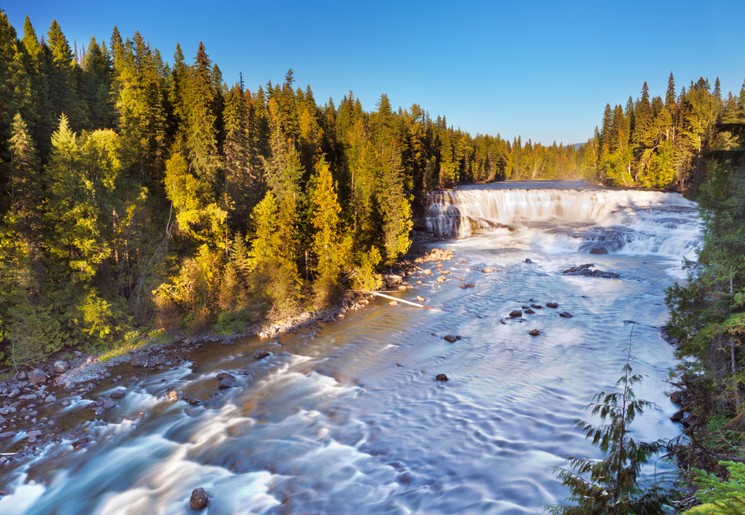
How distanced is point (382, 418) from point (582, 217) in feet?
188

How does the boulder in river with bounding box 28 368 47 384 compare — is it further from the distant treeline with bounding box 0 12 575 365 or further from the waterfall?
the waterfall

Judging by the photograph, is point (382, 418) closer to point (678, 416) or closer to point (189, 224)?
point (678, 416)

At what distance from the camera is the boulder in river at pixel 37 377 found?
60.8 feet

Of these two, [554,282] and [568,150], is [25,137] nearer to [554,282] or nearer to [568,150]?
[554,282]

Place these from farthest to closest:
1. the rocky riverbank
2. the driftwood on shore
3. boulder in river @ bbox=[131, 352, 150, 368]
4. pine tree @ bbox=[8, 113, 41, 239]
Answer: the driftwood on shore < boulder in river @ bbox=[131, 352, 150, 368] < pine tree @ bbox=[8, 113, 41, 239] < the rocky riverbank

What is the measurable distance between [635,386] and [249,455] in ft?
51.6

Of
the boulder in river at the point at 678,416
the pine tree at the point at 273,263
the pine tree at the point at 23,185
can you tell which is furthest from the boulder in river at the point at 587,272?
the pine tree at the point at 23,185

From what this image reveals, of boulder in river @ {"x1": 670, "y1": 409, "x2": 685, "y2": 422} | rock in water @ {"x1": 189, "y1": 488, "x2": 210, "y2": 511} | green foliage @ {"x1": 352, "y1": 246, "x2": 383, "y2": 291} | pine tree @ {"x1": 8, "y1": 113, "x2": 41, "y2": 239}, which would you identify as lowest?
rock in water @ {"x1": 189, "y1": 488, "x2": 210, "y2": 511}

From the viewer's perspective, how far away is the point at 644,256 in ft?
139

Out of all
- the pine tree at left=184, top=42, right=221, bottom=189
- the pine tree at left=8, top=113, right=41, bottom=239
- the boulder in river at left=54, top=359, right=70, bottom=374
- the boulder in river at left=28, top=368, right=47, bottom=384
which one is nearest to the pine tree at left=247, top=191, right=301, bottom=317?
the pine tree at left=184, top=42, right=221, bottom=189

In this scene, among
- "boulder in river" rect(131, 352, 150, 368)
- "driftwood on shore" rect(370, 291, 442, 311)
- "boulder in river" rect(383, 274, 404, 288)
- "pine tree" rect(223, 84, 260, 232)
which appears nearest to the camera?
"boulder in river" rect(131, 352, 150, 368)

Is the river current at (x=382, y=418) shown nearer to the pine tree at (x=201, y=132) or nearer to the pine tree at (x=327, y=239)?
the pine tree at (x=327, y=239)

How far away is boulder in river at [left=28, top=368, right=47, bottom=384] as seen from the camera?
18.5m

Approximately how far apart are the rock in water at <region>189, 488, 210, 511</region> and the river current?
191mm
